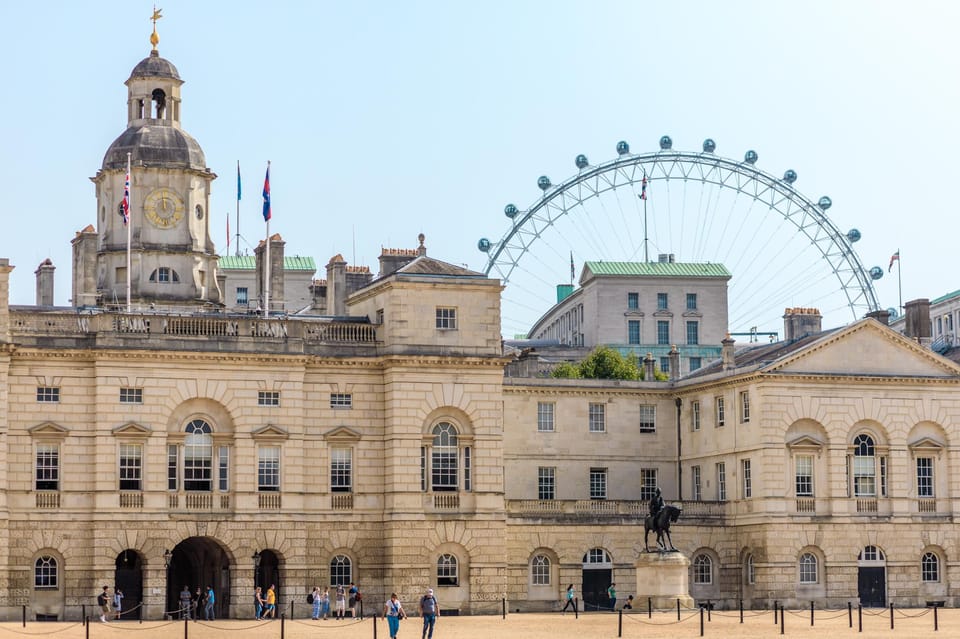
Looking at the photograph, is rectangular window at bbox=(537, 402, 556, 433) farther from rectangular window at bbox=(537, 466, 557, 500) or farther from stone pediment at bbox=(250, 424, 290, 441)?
stone pediment at bbox=(250, 424, 290, 441)

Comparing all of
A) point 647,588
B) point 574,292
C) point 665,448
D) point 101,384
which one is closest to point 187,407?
point 101,384

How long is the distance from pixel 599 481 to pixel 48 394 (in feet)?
90.1

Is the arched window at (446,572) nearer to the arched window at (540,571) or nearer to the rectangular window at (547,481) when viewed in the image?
the arched window at (540,571)

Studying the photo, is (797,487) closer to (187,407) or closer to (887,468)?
(887,468)

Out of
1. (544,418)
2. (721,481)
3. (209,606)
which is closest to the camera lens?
(209,606)

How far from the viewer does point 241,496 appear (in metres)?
80.1

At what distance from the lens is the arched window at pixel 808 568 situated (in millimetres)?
89312

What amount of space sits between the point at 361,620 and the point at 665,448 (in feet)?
78.0

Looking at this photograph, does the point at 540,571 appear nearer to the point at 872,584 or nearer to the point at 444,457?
the point at 444,457

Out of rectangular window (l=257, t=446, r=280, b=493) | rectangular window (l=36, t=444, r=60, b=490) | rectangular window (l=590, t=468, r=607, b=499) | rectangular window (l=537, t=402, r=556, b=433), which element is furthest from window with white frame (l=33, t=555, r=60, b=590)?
rectangular window (l=590, t=468, r=607, b=499)

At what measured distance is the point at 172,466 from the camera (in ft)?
262

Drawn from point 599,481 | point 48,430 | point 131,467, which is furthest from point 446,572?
point 48,430

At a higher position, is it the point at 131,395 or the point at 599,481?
the point at 131,395

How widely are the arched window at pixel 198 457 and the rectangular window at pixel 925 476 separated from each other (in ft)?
104
